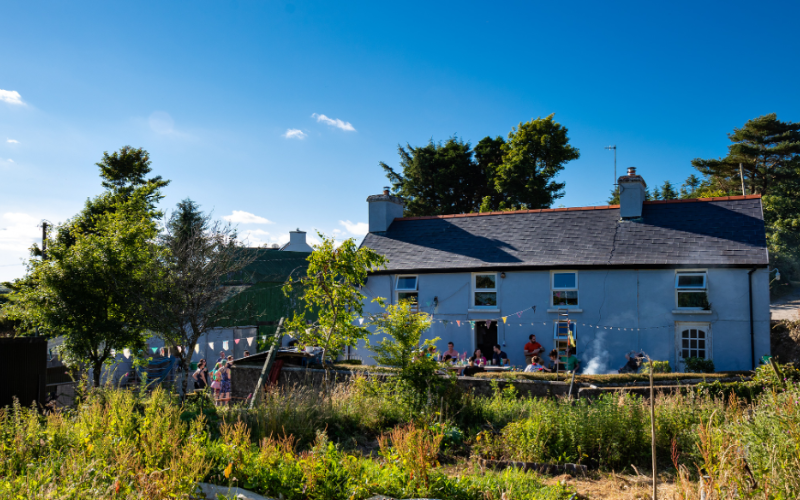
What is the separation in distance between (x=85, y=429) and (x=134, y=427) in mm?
495

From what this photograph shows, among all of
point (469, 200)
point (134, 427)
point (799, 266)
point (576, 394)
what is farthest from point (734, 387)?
point (799, 266)

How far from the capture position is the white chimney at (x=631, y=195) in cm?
1820

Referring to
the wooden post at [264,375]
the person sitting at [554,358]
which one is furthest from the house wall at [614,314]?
the wooden post at [264,375]

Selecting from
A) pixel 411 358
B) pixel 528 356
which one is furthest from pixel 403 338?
pixel 528 356

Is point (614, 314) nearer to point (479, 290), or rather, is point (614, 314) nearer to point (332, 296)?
point (479, 290)

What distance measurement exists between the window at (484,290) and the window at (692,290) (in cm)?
534

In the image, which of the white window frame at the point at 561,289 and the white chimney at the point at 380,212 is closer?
the white window frame at the point at 561,289

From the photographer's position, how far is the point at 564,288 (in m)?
16.9

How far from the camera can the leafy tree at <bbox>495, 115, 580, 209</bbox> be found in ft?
112

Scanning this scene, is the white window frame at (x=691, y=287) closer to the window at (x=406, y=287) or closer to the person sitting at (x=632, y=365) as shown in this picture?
the person sitting at (x=632, y=365)

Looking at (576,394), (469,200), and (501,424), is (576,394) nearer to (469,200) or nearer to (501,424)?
(501,424)

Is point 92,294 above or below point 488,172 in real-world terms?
below

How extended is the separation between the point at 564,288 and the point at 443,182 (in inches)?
888

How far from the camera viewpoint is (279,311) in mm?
29094
